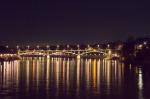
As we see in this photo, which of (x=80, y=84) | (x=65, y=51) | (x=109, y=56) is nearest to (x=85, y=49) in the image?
(x=65, y=51)

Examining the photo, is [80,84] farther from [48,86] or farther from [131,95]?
[131,95]

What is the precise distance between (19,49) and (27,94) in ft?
469

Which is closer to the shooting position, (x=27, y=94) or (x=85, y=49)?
(x=27, y=94)

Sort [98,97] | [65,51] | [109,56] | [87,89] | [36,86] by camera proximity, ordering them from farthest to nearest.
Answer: [65,51], [109,56], [36,86], [87,89], [98,97]

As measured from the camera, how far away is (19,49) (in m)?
182

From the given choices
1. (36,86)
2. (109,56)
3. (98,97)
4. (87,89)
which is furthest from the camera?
(109,56)

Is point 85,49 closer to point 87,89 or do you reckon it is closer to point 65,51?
point 65,51

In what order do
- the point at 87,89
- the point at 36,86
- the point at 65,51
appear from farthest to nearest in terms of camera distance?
the point at 65,51
the point at 36,86
the point at 87,89

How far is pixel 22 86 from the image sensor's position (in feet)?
151

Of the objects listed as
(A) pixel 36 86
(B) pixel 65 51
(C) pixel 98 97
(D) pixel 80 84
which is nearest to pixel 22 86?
(A) pixel 36 86

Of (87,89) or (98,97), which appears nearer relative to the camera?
(98,97)

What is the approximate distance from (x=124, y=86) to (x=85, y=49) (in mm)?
136151

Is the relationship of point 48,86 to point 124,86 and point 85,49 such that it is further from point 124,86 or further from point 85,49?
point 85,49

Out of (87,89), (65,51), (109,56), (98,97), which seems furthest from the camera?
(65,51)
